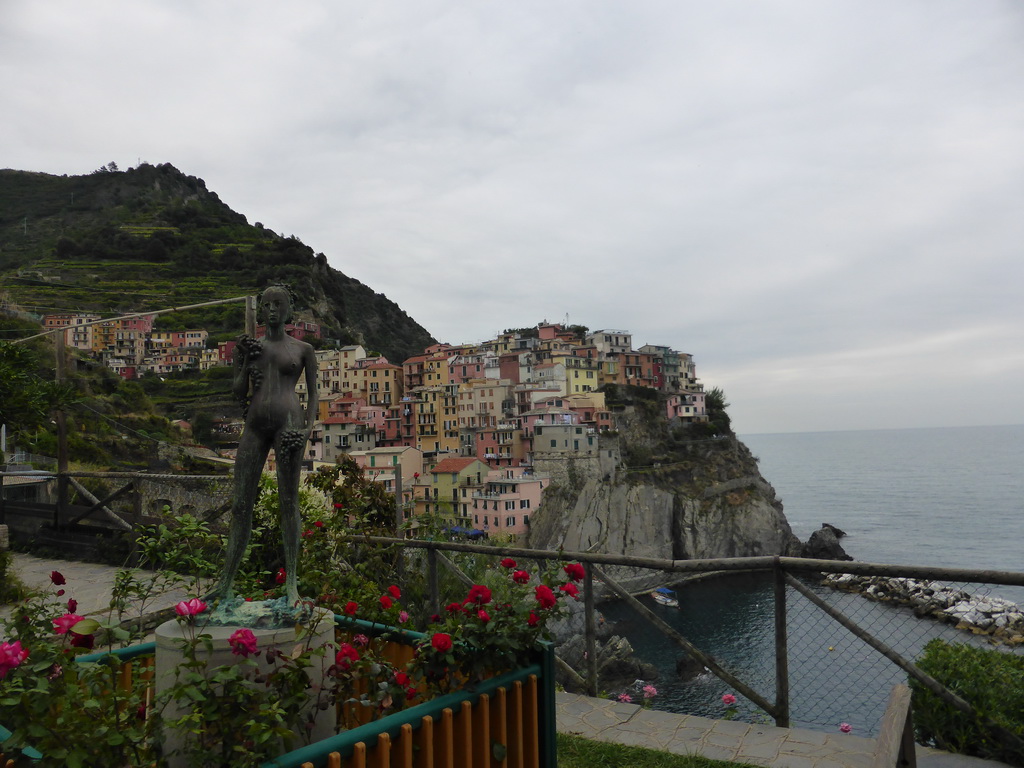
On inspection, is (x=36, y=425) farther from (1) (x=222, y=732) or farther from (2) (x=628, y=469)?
(2) (x=628, y=469)

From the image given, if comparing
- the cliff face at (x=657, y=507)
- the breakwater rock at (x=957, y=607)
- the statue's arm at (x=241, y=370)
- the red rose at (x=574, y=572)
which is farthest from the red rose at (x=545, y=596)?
the cliff face at (x=657, y=507)

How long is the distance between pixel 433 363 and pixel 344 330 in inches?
771

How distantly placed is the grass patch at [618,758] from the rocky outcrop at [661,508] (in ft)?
154

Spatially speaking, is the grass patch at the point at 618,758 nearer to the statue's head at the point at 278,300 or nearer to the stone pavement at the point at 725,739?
the stone pavement at the point at 725,739

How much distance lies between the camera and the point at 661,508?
200 ft

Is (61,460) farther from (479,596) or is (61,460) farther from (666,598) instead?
(666,598)

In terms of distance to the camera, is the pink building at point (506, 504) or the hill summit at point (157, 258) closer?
the pink building at point (506, 504)

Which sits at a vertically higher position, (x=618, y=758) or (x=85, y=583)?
(x=85, y=583)

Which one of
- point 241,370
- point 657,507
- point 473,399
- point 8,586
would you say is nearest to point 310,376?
point 241,370

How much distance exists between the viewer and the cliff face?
56469mm

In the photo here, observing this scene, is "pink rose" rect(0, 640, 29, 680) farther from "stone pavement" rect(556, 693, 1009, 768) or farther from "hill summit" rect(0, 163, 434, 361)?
"hill summit" rect(0, 163, 434, 361)

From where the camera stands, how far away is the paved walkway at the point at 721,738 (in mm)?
3980

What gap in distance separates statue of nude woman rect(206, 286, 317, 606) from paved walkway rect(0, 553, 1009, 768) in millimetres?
2568

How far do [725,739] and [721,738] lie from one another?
0.03 m
